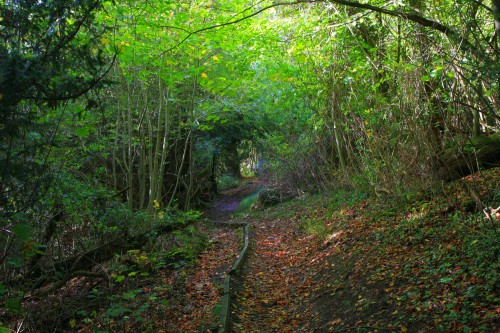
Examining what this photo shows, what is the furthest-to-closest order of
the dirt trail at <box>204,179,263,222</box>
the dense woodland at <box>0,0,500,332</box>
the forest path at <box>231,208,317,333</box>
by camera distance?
1. the dirt trail at <box>204,179,263,222</box>
2. the forest path at <box>231,208,317,333</box>
3. the dense woodland at <box>0,0,500,332</box>

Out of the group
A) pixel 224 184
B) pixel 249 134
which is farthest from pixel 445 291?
pixel 224 184

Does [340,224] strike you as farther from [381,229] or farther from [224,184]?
[224,184]

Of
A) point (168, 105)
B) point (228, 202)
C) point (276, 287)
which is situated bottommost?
point (228, 202)

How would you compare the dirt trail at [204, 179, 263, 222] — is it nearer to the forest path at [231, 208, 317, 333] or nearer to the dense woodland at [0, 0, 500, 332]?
the dense woodland at [0, 0, 500, 332]

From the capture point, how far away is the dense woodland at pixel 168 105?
4.16 m

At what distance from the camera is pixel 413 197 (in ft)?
28.0

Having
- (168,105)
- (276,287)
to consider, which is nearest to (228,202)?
(168,105)

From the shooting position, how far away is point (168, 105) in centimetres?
1291

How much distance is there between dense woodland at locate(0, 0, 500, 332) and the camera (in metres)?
Answer: 4.16

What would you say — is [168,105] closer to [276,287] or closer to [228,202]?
[276,287]

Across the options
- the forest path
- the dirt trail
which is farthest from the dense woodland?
the dirt trail

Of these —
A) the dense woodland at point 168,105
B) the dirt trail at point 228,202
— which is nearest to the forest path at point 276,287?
the dense woodland at point 168,105

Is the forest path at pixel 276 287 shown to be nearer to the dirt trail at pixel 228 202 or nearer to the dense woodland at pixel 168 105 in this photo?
the dense woodland at pixel 168 105

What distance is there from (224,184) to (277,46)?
940 inches
